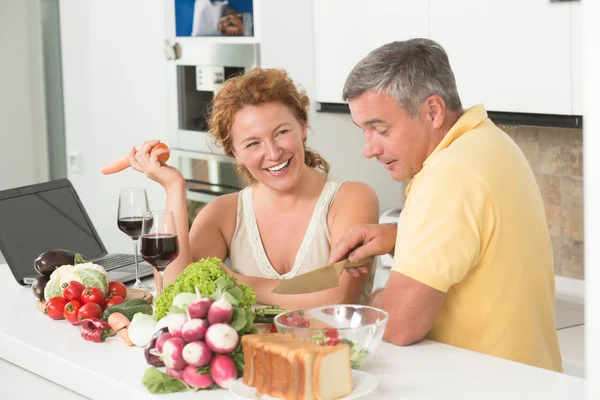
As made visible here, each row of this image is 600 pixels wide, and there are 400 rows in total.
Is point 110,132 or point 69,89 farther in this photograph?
point 69,89

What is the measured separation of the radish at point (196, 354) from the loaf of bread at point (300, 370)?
8 cm

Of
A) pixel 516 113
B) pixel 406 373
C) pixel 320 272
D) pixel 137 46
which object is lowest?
pixel 406 373

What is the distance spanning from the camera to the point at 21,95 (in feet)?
16.1

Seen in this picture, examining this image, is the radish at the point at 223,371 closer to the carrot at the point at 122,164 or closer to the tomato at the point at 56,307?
the tomato at the point at 56,307

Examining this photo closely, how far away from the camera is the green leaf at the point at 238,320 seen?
1.50m

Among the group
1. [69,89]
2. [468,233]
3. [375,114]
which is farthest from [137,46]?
[468,233]

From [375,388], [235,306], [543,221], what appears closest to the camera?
[375,388]

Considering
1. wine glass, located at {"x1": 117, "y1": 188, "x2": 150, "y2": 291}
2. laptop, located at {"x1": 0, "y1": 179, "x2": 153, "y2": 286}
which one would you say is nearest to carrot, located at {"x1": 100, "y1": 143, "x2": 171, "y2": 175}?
wine glass, located at {"x1": 117, "y1": 188, "x2": 150, "y2": 291}

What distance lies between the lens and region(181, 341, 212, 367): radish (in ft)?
4.75

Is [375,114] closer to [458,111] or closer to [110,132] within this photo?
[458,111]

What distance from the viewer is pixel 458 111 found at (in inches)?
73.4

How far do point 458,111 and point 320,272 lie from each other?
0.45m

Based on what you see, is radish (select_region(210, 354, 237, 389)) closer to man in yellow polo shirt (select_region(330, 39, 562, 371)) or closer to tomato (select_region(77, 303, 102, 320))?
man in yellow polo shirt (select_region(330, 39, 562, 371))

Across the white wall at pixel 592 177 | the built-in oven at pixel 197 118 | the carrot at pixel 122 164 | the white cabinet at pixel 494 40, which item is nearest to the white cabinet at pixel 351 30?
the white cabinet at pixel 494 40
